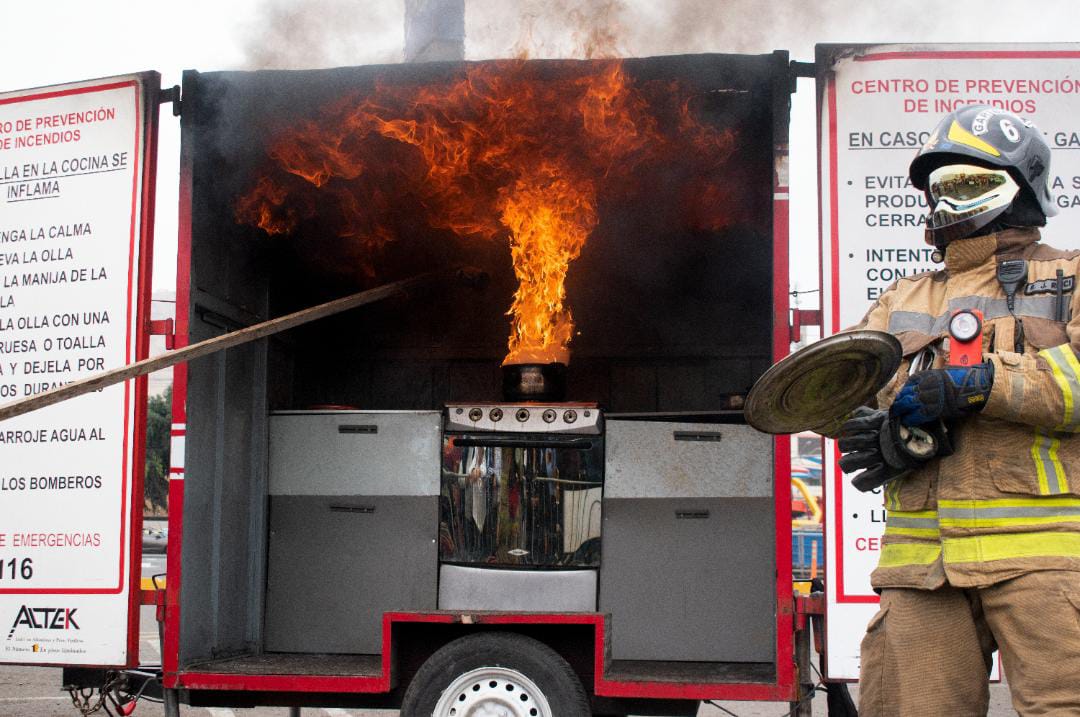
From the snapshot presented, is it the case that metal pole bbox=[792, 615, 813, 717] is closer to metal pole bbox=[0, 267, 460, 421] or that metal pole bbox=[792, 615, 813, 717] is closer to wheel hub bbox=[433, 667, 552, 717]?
wheel hub bbox=[433, 667, 552, 717]

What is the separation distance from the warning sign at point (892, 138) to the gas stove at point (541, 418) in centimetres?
146

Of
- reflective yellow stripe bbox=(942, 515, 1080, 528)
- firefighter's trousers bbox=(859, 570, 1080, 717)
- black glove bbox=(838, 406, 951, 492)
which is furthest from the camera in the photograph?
black glove bbox=(838, 406, 951, 492)

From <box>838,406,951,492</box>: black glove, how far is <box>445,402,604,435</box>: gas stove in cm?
284

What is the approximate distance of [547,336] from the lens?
276 inches

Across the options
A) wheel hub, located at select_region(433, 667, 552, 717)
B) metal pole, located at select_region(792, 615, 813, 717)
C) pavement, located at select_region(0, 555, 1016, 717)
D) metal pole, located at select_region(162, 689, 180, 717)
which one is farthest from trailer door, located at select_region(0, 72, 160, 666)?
metal pole, located at select_region(792, 615, 813, 717)

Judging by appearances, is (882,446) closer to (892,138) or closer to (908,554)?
(908,554)

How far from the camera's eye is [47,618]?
5.51 m

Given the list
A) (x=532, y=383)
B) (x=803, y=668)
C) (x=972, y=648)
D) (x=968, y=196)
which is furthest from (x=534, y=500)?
(x=968, y=196)

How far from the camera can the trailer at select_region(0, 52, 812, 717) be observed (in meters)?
5.28

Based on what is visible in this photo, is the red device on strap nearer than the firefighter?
No

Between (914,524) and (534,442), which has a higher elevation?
(534,442)

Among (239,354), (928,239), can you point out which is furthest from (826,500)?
(239,354)

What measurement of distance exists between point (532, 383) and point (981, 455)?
11.7 ft

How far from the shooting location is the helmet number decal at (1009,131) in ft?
10.4
